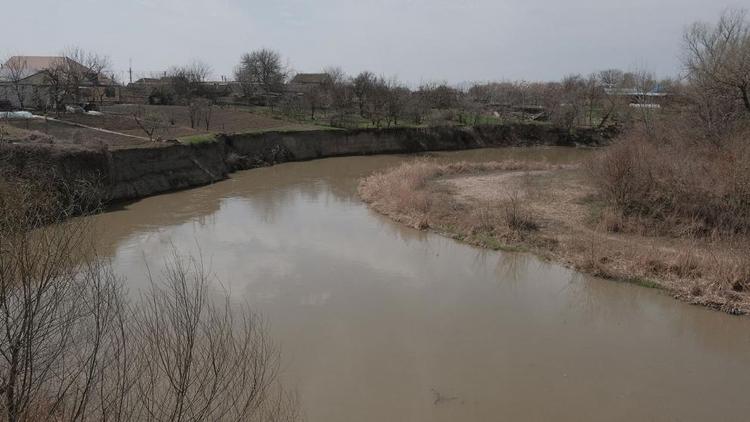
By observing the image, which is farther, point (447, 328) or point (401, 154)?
point (401, 154)

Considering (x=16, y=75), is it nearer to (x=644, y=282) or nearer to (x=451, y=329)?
(x=451, y=329)

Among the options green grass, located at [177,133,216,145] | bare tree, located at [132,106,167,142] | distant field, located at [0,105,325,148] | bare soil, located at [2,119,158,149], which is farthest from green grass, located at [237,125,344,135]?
bare soil, located at [2,119,158,149]

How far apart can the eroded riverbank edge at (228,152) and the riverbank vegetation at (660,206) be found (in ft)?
36.3

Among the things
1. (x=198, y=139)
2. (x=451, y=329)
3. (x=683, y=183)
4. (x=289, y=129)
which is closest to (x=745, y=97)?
(x=683, y=183)

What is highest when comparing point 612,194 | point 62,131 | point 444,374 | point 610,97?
point 610,97

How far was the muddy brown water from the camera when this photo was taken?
9.55m

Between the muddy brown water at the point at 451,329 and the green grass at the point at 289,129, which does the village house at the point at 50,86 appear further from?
the muddy brown water at the point at 451,329

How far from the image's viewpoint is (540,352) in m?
11.3

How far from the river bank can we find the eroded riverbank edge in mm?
9907

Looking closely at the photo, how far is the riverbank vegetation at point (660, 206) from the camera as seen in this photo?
1512 cm

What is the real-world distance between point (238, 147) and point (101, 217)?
16.8 m

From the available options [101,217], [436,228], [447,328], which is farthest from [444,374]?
[101,217]

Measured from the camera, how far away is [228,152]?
36250 millimetres

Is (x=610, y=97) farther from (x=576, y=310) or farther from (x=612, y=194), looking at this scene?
(x=576, y=310)
